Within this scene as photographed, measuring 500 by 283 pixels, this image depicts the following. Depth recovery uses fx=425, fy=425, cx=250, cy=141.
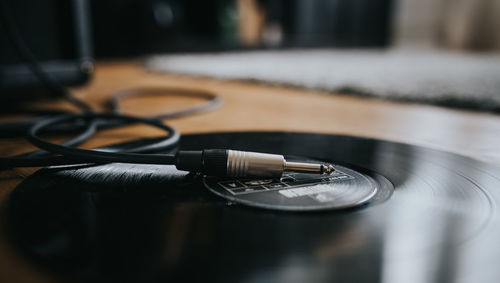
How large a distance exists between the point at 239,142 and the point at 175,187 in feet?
0.52

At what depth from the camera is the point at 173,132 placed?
52cm

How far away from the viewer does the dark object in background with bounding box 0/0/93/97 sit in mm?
884

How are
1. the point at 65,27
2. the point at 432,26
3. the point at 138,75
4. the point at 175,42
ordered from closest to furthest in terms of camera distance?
the point at 65,27 < the point at 138,75 < the point at 175,42 < the point at 432,26

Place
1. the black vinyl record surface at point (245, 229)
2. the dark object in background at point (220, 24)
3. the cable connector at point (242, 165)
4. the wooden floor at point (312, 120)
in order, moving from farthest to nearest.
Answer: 1. the dark object in background at point (220, 24)
2. the wooden floor at point (312, 120)
3. the cable connector at point (242, 165)
4. the black vinyl record surface at point (245, 229)

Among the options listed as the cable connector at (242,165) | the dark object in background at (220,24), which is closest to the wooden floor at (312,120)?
the cable connector at (242,165)

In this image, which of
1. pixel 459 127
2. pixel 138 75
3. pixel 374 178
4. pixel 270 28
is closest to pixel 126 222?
pixel 374 178

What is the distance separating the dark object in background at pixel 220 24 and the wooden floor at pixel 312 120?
1.47 metres

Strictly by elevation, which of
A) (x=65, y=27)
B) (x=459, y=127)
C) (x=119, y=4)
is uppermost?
(x=119, y=4)

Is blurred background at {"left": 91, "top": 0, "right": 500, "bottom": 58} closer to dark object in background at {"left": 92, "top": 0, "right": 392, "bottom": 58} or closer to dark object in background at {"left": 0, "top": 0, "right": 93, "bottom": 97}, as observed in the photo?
dark object in background at {"left": 92, "top": 0, "right": 392, "bottom": 58}

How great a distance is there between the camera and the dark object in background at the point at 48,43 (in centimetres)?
88

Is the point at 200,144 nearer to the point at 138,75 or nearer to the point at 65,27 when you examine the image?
the point at 65,27

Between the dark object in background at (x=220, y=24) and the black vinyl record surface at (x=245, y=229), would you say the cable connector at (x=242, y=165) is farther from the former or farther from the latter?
the dark object in background at (x=220, y=24)

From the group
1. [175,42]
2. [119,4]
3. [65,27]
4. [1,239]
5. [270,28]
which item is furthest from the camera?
[270,28]

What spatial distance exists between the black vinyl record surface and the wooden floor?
39 millimetres
